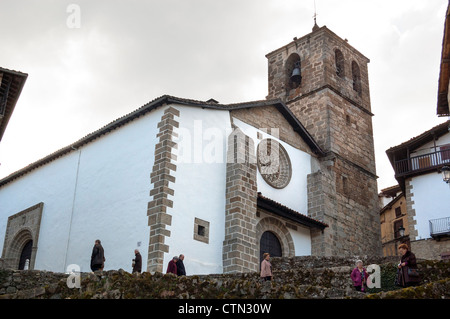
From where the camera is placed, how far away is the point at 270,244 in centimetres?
1978

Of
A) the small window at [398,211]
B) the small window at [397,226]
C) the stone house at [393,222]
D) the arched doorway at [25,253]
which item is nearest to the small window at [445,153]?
the stone house at [393,222]

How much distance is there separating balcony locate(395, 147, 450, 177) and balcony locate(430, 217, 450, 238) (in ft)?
7.32

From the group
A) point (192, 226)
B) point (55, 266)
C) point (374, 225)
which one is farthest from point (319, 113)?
point (55, 266)

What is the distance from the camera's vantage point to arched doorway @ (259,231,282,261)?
63.8 feet

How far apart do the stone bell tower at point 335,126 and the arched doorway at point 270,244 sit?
184cm

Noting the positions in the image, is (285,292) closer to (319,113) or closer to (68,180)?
(68,180)

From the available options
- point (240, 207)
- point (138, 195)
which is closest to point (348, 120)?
point (240, 207)

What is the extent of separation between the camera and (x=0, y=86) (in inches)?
704

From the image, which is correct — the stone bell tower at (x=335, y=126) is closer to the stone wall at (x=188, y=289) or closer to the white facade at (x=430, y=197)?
the white facade at (x=430, y=197)

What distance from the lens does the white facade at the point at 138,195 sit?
17.0m

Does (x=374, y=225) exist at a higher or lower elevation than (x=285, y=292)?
higher

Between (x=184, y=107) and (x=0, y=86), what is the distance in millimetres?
5713

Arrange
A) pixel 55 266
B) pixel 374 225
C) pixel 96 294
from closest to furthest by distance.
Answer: pixel 96 294 < pixel 55 266 < pixel 374 225
